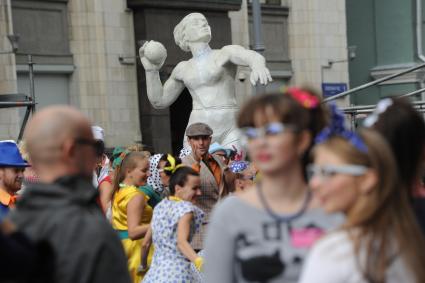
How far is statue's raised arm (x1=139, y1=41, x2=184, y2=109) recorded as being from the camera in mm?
10605

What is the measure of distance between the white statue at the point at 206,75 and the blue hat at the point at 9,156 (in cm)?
373

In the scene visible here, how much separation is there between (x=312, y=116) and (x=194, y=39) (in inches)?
261

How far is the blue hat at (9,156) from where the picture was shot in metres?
6.77

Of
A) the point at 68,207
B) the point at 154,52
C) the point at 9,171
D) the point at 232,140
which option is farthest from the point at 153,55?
the point at 68,207

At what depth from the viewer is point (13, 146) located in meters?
6.94

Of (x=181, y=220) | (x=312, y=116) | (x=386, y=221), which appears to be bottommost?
(x=181, y=220)

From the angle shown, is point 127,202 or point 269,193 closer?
point 269,193

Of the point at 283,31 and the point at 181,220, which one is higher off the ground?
the point at 283,31

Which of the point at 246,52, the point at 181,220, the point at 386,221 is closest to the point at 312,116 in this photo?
the point at 386,221

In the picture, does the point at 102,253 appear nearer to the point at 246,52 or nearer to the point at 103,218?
the point at 103,218

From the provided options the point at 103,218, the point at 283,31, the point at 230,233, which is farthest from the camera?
the point at 283,31

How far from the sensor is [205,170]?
8.60m

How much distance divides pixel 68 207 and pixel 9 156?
3.50 m

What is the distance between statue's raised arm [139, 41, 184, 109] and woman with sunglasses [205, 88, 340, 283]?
6684 mm
